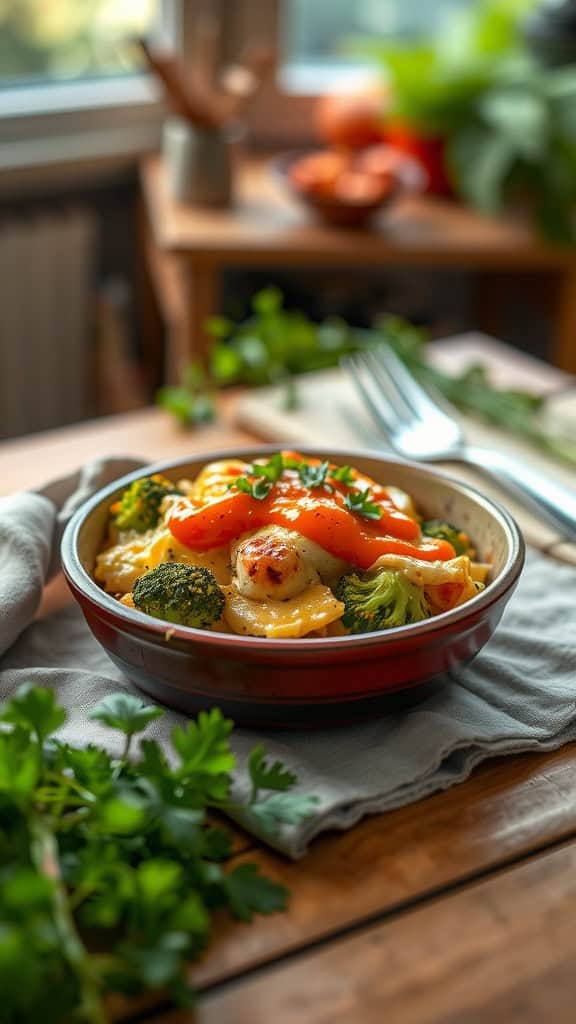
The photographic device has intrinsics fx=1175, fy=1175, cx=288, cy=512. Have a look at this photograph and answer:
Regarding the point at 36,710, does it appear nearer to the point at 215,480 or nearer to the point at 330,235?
the point at 215,480

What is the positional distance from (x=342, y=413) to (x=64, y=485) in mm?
527

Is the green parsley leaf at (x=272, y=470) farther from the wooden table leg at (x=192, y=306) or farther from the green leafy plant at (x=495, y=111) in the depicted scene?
the green leafy plant at (x=495, y=111)

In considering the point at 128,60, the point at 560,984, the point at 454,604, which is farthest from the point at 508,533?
the point at 128,60

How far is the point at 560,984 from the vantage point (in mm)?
766

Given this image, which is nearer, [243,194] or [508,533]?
[508,533]

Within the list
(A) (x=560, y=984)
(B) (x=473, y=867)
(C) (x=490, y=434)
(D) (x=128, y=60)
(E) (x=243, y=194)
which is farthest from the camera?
(D) (x=128, y=60)

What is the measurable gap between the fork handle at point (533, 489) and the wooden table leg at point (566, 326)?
1542 millimetres

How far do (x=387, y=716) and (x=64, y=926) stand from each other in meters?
0.40

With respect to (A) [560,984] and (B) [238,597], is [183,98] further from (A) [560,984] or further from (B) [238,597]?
(A) [560,984]

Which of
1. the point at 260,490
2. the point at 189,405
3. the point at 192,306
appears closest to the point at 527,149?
the point at 192,306

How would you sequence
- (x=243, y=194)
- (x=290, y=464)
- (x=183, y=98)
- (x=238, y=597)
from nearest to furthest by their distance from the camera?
(x=238, y=597), (x=290, y=464), (x=183, y=98), (x=243, y=194)

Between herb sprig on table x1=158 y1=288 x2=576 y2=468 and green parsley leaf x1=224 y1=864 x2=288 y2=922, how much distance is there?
889 mm

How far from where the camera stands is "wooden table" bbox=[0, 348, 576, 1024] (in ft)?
2.44

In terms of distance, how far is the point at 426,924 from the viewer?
0.81 m
